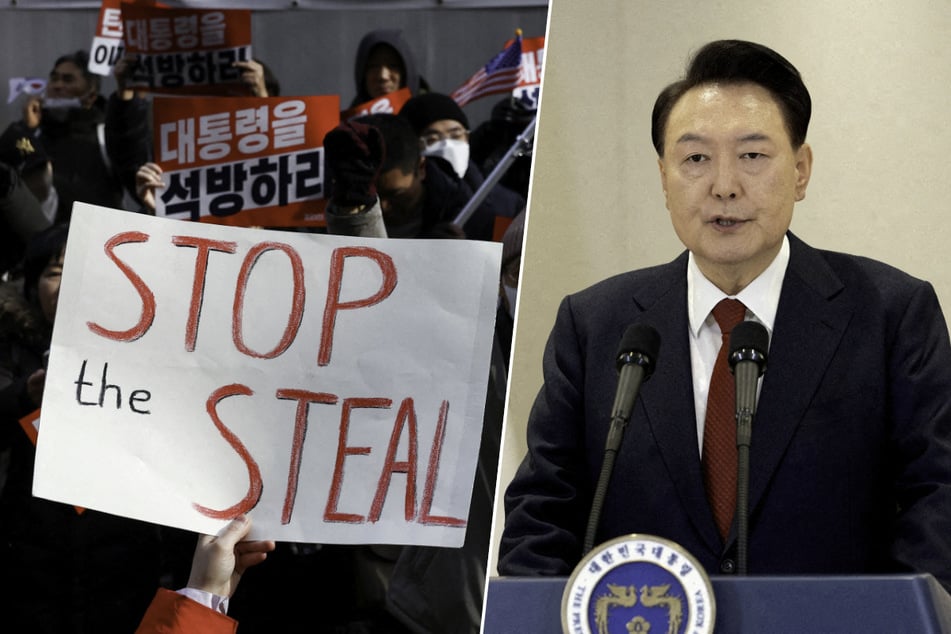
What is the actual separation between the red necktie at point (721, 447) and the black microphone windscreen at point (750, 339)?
0.31 metres

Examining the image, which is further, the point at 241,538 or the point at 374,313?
the point at 374,313

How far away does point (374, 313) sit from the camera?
2.15 meters

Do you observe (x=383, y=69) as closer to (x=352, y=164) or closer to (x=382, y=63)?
(x=382, y=63)

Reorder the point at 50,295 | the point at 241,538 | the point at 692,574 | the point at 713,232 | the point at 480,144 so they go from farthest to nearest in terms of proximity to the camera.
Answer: the point at 480,144 → the point at 50,295 → the point at 241,538 → the point at 713,232 → the point at 692,574

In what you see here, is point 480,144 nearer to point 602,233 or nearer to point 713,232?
point 602,233

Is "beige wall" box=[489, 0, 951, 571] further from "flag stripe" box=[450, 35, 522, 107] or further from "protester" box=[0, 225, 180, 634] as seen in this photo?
"protester" box=[0, 225, 180, 634]

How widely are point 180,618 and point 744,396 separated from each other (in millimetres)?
1184

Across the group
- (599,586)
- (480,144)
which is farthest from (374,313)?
(599,586)

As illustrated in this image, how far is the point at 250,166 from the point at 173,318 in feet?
2.18

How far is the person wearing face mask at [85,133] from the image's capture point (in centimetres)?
268

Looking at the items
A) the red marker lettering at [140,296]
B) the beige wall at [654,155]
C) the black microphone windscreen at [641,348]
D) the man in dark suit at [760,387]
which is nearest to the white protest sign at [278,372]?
the red marker lettering at [140,296]

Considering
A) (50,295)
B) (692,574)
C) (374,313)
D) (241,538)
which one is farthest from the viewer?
(50,295)

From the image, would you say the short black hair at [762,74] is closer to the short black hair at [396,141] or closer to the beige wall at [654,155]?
the beige wall at [654,155]

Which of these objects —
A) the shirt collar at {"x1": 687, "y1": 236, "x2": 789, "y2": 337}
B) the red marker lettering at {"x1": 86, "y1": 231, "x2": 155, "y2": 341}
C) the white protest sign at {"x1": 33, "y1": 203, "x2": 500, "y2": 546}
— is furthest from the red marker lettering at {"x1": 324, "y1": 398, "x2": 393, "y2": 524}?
the shirt collar at {"x1": 687, "y1": 236, "x2": 789, "y2": 337}
